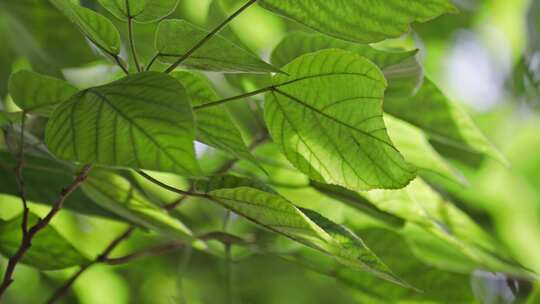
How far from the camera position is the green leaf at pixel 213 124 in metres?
0.44

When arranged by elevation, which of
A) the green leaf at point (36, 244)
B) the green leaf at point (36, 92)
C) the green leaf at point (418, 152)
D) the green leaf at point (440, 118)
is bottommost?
the green leaf at point (36, 244)

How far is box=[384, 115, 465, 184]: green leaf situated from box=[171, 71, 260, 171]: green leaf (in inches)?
7.5

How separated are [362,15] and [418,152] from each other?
22 cm

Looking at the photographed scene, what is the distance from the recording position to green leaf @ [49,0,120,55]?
1.33 feet

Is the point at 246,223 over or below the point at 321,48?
below

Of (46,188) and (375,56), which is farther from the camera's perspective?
(46,188)

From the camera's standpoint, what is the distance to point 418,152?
62 centimetres

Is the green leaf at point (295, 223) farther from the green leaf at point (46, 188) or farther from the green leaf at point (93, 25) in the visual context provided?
the green leaf at point (46, 188)

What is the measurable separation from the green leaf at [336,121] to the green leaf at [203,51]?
0.04 m

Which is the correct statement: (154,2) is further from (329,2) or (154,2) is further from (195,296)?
(195,296)

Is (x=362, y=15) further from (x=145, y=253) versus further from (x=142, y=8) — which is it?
(x=145, y=253)

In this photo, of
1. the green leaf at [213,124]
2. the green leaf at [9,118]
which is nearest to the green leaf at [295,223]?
the green leaf at [213,124]

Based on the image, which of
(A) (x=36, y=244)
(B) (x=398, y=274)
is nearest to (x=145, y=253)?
(A) (x=36, y=244)

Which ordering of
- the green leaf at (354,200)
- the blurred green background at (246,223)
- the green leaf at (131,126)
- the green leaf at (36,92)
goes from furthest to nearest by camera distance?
the blurred green background at (246,223), the green leaf at (354,200), the green leaf at (36,92), the green leaf at (131,126)
